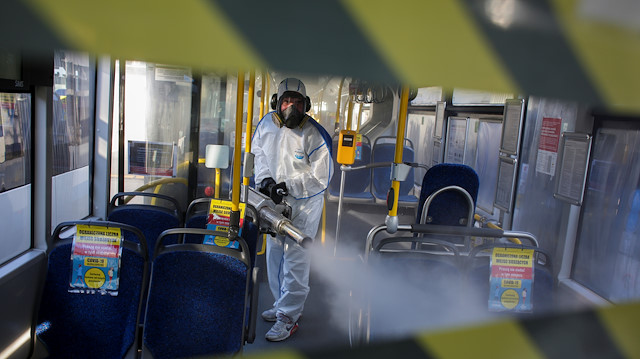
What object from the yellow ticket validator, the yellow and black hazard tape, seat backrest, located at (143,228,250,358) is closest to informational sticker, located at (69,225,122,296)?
seat backrest, located at (143,228,250,358)

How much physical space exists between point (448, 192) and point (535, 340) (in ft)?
11.2

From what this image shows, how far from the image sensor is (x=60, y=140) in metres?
3.89

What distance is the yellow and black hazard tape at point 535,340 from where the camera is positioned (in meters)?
0.48

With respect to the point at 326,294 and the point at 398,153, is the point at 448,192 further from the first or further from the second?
the point at 326,294

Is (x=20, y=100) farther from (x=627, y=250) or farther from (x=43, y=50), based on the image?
(x=627, y=250)

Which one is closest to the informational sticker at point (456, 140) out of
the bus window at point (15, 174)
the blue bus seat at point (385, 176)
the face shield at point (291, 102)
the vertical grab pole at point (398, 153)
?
the blue bus seat at point (385, 176)

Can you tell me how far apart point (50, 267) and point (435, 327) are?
2.54 metres

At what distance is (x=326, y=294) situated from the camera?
4.70 meters

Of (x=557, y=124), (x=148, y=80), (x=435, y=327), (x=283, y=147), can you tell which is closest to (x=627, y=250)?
(x=557, y=124)

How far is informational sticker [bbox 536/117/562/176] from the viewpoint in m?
3.70

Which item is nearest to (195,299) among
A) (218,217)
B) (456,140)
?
(218,217)

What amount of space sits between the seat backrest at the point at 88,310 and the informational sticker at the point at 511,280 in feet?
5.84

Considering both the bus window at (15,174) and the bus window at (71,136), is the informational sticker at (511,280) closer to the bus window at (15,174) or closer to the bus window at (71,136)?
the bus window at (15,174)

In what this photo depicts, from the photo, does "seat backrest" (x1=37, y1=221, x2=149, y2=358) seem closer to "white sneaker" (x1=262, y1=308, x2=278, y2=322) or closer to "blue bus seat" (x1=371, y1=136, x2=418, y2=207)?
"white sneaker" (x1=262, y1=308, x2=278, y2=322)
